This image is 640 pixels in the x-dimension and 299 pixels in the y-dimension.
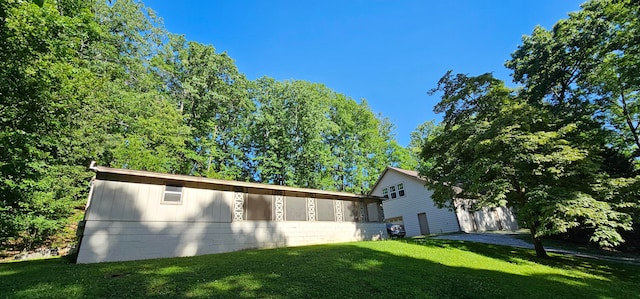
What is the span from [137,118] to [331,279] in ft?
63.7

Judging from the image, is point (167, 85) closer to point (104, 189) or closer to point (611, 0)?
point (104, 189)

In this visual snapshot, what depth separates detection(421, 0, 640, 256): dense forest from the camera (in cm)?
1052

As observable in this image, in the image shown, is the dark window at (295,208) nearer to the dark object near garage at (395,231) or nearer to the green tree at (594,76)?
the dark object near garage at (395,231)

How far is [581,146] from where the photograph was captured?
38.2 feet

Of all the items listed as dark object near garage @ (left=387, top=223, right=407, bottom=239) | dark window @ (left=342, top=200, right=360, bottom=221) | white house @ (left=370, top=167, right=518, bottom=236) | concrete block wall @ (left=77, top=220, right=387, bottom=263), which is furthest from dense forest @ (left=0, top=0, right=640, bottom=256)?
dark object near garage @ (left=387, top=223, right=407, bottom=239)

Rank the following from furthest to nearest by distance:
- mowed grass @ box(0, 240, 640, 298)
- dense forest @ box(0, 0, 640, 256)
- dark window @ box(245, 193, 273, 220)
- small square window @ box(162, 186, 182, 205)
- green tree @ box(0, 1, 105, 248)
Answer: dark window @ box(245, 193, 273, 220), small square window @ box(162, 186, 182, 205), dense forest @ box(0, 0, 640, 256), green tree @ box(0, 1, 105, 248), mowed grass @ box(0, 240, 640, 298)

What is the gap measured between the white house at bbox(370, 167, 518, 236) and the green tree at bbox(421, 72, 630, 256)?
7.72m

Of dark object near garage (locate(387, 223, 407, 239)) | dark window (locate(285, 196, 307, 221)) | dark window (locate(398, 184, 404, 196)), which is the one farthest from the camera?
dark window (locate(398, 184, 404, 196))

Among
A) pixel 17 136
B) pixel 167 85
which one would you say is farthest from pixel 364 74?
pixel 17 136

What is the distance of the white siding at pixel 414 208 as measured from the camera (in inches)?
853

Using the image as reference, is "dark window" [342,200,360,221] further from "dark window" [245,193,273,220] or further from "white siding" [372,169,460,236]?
"white siding" [372,169,460,236]

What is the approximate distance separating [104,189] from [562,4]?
2619 cm

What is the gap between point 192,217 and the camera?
11.0m

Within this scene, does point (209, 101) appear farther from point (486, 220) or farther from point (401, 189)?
point (486, 220)
